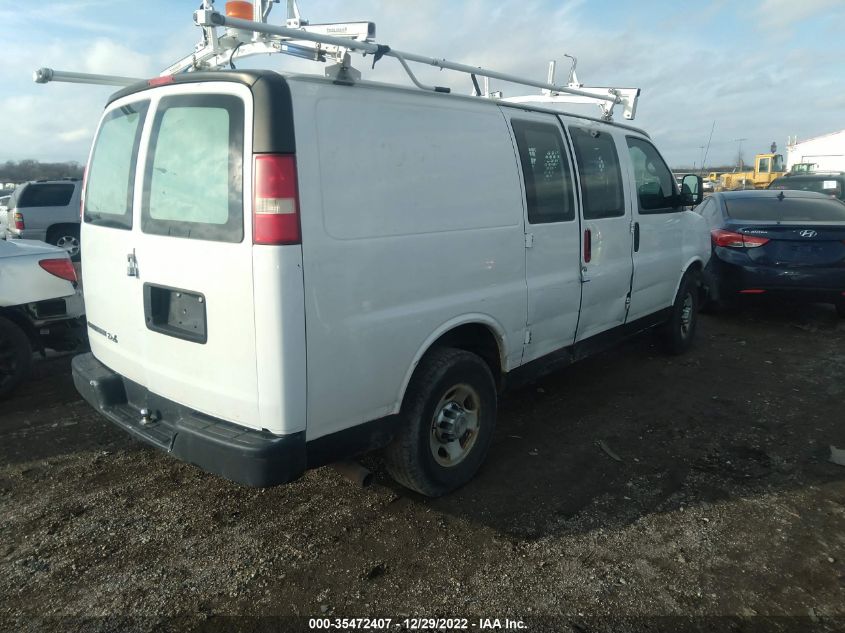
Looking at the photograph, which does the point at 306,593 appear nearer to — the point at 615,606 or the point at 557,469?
the point at 615,606

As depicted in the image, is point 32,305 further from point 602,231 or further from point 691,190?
point 691,190

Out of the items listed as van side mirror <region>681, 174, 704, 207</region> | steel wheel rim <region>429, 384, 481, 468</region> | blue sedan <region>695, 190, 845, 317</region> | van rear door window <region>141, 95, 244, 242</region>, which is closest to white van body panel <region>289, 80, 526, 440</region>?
van rear door window <region>141, 95, 244, 242</region>

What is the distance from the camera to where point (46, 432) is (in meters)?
4.28

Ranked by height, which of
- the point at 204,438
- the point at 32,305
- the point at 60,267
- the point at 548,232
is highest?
the point at 548,232

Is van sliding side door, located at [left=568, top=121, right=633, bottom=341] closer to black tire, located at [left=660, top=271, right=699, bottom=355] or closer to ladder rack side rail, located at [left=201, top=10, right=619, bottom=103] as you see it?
ladder rack side rail, located at [left=201, top=10, right=619, bottom=103]

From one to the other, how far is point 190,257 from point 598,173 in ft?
10.2

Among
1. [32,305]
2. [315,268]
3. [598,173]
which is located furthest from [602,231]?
[32,305]

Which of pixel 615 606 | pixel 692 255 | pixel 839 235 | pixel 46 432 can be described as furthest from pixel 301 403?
pixel 839 235

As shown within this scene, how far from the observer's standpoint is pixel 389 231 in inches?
112

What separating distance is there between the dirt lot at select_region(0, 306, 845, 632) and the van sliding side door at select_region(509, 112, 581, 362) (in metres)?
0.86

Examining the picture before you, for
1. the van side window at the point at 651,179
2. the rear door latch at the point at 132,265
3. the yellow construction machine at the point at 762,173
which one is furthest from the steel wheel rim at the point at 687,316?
the yellow construction machine at the point at 762,173

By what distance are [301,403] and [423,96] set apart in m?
1.72

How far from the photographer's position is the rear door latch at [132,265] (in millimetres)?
2982

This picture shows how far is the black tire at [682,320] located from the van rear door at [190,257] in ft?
15.3
